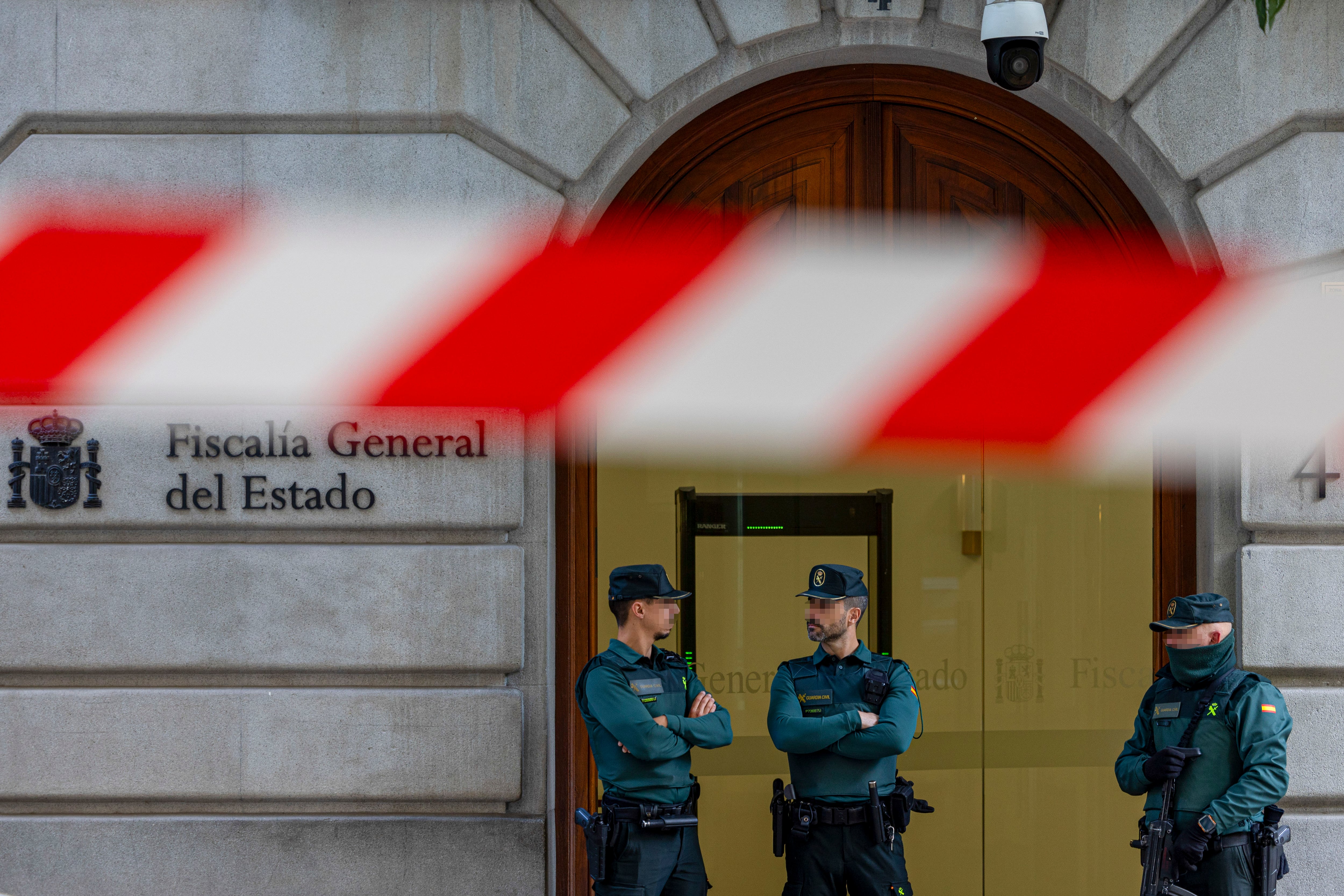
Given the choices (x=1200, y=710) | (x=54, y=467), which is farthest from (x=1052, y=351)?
(x=54, y=467)

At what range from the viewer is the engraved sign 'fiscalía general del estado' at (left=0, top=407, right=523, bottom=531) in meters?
6.29

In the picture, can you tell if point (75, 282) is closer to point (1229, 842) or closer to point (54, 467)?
point (54, 467)

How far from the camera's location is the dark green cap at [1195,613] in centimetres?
502

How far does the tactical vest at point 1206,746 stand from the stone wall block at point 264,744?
10.6 feet

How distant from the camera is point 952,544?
671 centimetres

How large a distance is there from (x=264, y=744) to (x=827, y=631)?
313 centimetres

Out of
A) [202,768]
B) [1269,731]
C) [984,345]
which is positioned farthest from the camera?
[984,345]

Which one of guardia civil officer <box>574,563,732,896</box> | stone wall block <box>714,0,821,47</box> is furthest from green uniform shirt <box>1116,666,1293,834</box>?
stone wall block <box>714,0,821,47</box>

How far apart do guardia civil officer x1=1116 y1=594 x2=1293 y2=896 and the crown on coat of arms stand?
220 inches

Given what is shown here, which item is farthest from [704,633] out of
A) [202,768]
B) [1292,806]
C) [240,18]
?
[240,18]

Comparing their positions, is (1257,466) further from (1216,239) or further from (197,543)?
(197,543)

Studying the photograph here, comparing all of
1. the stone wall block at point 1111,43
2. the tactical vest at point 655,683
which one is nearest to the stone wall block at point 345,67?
the stone wall block at point 1111,43

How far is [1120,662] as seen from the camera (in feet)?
22.1

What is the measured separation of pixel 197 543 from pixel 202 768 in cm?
121
